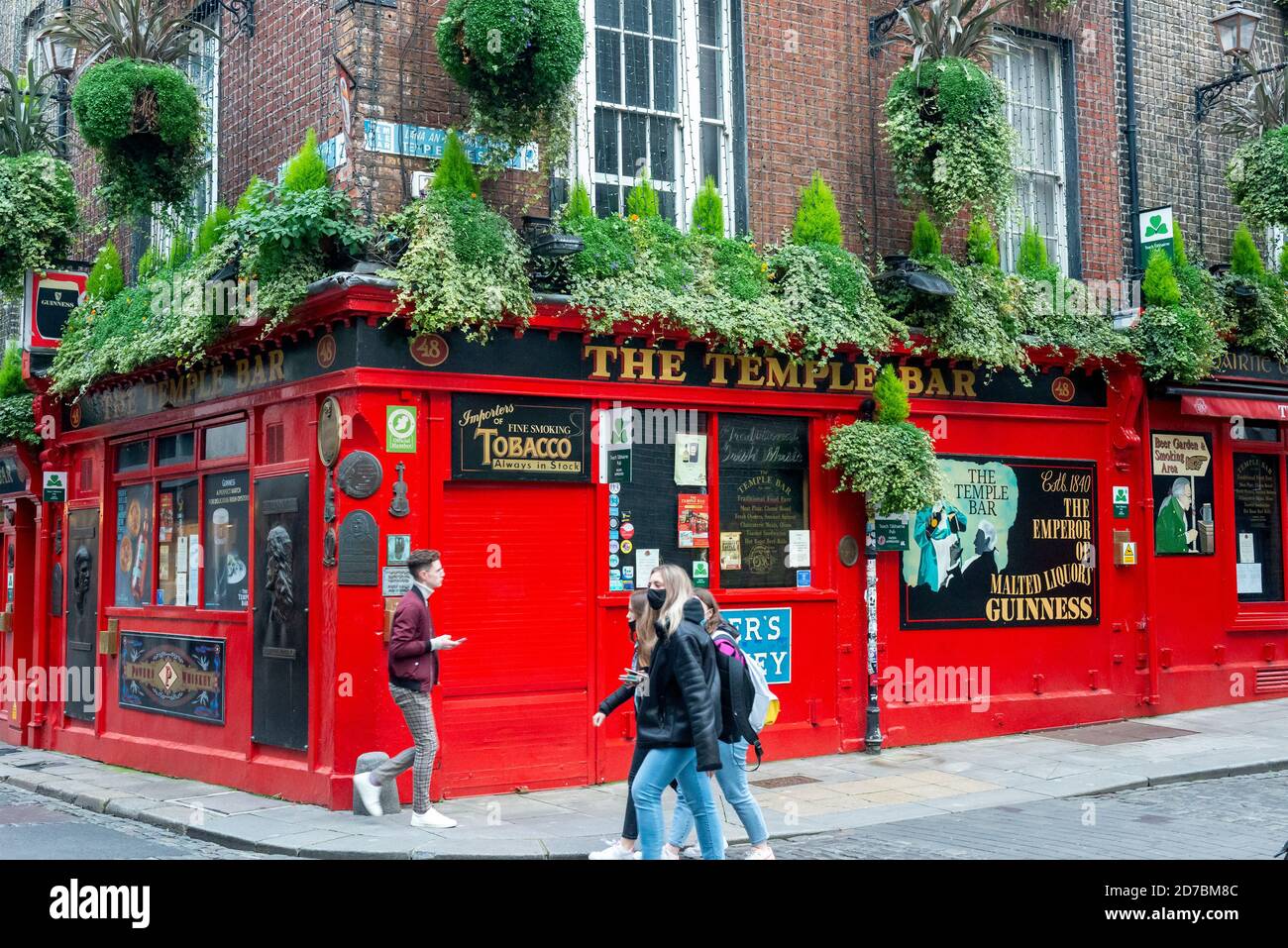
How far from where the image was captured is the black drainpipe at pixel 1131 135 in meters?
15.9

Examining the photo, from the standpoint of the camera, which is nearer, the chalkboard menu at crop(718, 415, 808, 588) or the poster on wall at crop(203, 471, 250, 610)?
the poster on wall at crop(203, 471, 250, 610)

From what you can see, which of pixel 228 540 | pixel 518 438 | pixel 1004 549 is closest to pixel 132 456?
pixel 228 540

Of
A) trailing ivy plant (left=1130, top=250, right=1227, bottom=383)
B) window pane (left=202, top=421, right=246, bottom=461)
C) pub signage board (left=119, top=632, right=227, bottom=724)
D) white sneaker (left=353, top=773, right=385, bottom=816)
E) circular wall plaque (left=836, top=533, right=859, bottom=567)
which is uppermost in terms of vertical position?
trailing ivy plant (left=1130, top=250, right=1227, bottom=383)

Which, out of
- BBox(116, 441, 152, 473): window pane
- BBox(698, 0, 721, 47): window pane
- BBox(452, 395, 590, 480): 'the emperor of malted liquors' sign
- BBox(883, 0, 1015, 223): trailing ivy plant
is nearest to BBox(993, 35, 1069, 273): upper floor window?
BBox(883, 0, 1015, 223): trailing ivy plant

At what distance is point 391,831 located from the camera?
1012 centimetres

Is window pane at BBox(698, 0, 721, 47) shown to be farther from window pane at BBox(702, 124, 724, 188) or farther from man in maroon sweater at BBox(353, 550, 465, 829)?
man in maroon sweater at BBox(353, 550, 465, 829)

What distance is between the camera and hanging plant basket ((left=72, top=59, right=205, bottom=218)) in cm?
1269

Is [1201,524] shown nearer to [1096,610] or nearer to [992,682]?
[1096,610]

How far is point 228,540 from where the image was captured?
13070mm

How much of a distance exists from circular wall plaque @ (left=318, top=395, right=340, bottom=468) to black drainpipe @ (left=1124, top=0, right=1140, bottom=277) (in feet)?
30.3

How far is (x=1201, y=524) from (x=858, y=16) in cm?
672

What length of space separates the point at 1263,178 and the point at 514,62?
29.4 ft

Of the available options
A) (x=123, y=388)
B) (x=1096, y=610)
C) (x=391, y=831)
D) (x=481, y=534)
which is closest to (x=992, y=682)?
(x=1096, y=610)

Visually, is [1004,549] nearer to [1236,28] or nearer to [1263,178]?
[1263,178]
